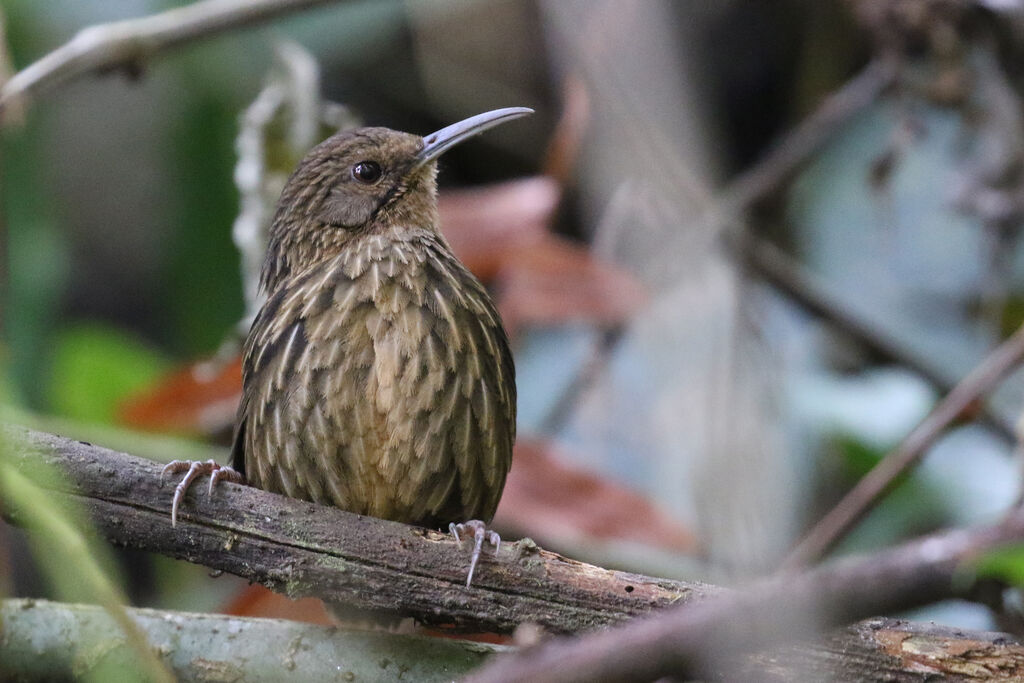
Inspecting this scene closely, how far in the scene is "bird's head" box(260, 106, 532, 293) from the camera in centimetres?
301

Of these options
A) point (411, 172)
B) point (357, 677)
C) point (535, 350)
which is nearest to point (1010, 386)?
point (535, 350)

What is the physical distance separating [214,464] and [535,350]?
246 centimetres

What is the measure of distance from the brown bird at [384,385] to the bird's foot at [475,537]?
0.65 ft

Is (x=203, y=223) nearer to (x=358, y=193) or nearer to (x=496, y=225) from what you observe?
(x=496, y=225)

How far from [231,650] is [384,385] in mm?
613

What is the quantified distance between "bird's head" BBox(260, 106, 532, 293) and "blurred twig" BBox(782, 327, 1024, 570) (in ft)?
4.35

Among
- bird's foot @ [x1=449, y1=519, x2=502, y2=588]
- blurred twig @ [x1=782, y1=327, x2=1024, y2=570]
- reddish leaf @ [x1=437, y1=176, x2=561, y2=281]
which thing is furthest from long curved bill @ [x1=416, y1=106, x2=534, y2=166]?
blurred twig @ [x1=782, y1=327, x2=1024, y2=570]

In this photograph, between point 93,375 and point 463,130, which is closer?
point 463,130

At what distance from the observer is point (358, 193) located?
3.04 m

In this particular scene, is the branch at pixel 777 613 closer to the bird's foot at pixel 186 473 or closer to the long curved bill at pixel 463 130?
the bird's foot at pixel 186 473

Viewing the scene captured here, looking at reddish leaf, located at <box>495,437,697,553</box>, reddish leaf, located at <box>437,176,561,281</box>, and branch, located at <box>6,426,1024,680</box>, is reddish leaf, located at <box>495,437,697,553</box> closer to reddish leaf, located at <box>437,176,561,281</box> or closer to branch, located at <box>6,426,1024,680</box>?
reddish leaf, located at <box>437,176,561,281</box>

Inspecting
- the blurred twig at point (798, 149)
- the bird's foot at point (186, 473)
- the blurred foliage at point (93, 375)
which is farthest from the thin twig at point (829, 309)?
the bird's foot at point (186, 473)

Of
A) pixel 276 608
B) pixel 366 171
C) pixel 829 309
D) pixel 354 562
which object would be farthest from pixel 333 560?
pixel 829 309

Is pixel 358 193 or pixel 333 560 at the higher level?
pixel 358 193
